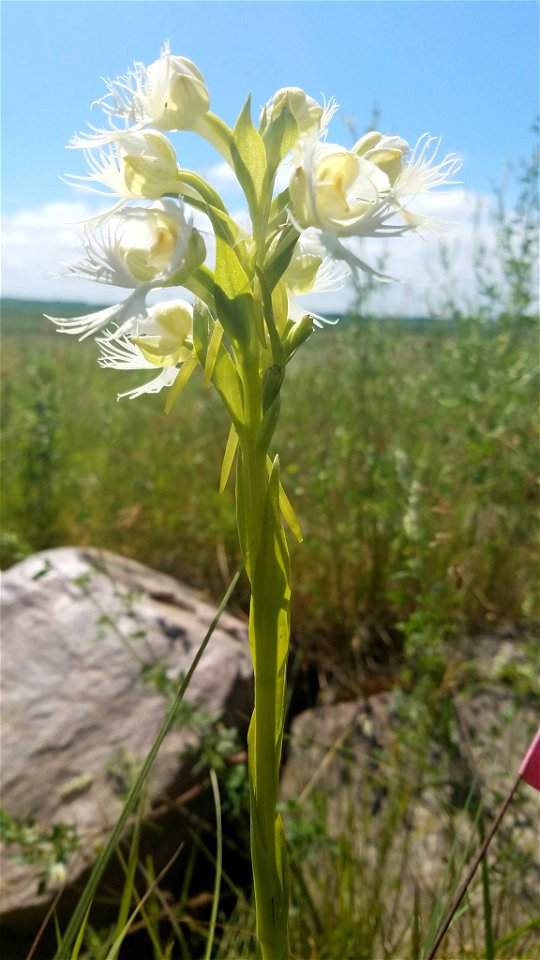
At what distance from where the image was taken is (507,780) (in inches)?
79.5

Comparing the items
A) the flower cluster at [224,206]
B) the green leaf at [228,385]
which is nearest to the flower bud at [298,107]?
the flower cluster at [224,206]

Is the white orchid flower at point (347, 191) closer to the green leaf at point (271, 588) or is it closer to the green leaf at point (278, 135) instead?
the green leaf at point (278, 135)

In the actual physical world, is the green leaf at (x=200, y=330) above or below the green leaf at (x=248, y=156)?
below

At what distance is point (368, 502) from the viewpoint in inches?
107

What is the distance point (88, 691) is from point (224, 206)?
66.3 inches

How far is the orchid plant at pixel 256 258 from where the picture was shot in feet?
2.78

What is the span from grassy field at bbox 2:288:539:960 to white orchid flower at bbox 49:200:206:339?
120 cm

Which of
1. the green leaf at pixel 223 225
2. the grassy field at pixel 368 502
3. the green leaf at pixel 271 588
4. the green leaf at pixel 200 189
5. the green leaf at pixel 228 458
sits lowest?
the grassy field at pixel 368 502

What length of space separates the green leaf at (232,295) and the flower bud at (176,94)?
0.17 m

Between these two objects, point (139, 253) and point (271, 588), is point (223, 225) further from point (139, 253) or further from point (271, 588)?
point (271, 588)

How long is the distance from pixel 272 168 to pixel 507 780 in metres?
1.73

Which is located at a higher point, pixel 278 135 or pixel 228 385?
pixel 278 135

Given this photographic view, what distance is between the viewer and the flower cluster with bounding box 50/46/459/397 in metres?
0.86


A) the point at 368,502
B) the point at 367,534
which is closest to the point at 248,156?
the point at 368,502
